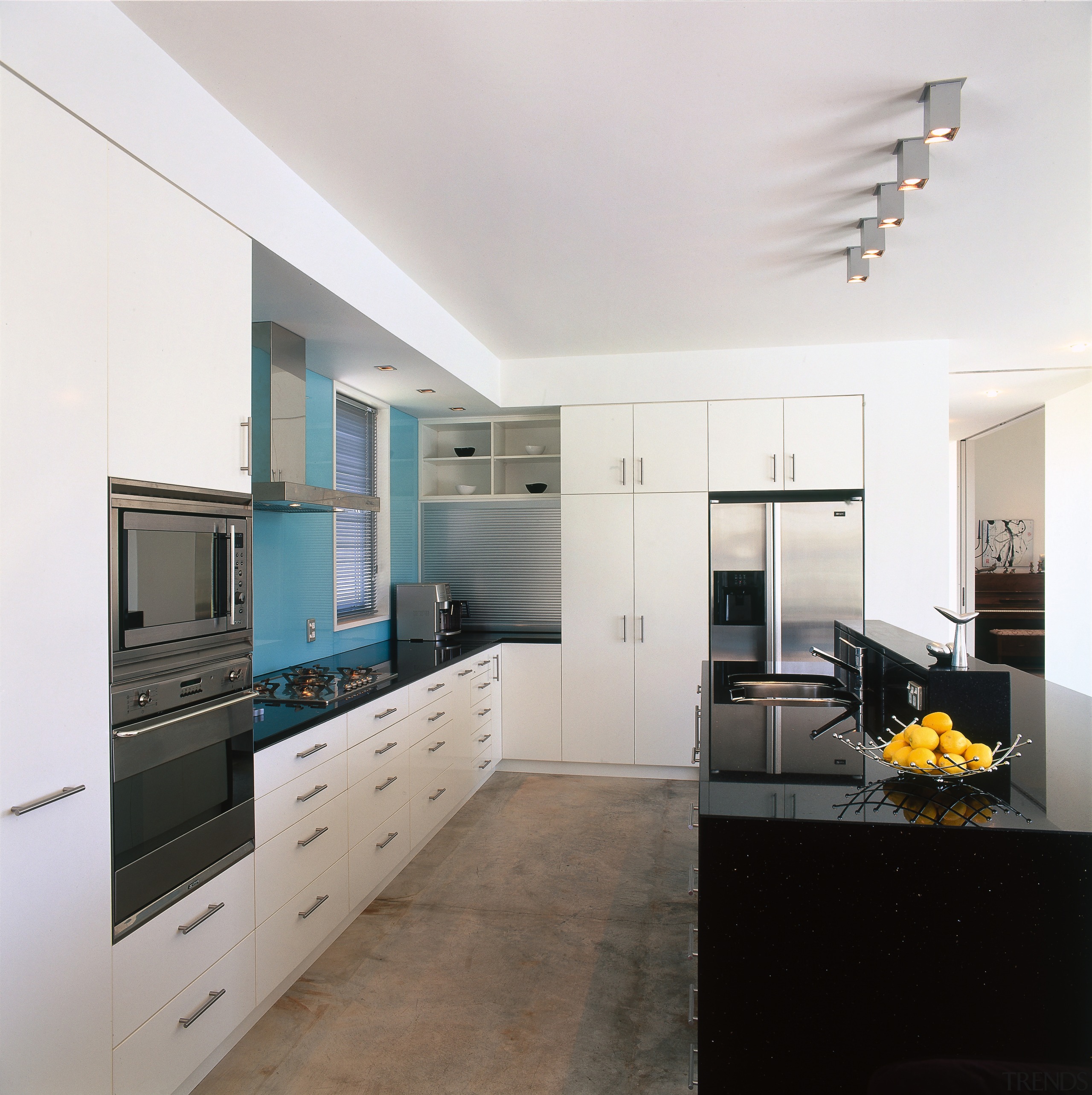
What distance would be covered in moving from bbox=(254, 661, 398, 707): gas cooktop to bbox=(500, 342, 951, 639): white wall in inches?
105

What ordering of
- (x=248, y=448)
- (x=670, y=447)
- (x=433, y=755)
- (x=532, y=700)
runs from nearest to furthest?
(x=248, y=448) → (x=433, y=755) → (x=670, y=447) → (x=532, y=700)

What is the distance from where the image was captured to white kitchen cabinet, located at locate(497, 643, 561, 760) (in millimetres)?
4844

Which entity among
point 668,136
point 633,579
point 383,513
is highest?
point 668,136

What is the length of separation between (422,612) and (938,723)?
345 cm

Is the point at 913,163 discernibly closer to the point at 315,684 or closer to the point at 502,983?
the point at 315,684

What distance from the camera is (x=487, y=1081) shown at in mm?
2039

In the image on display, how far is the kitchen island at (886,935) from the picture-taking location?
146 centimetres

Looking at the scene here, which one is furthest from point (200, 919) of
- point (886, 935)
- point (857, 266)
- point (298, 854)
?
point (857, 266)

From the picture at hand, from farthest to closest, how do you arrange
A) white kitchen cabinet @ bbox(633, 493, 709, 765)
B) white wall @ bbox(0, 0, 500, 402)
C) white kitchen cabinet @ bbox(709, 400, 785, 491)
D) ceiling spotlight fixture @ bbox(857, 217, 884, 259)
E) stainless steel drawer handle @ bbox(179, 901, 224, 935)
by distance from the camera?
white kitchen cabinet @ bbox(633, 493, 709, 765) → white kitchen cabinet @ bbox(709, 400, 785, 491) → ceiling spotlight fixture @ bbox(857, 217, 884, 259) → stainless steel drawer handle @ bbox(179, 901, 224, 935) → white wall @ bbox(0, 0, 500, 402)

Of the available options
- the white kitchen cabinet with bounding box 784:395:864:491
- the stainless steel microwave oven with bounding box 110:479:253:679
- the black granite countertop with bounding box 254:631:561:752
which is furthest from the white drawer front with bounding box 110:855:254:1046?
the white kitchen cabinet with bounding box 784:395:864:491

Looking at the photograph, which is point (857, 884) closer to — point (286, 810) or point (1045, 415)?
point (286, 810)

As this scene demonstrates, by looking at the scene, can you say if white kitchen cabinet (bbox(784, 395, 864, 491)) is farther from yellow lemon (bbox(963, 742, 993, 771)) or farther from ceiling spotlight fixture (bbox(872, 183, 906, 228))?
yellow lemon (bbox(963, 742, 993, 771))

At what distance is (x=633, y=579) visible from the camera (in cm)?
471

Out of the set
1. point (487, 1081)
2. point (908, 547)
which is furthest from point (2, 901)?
point (908, 547)
